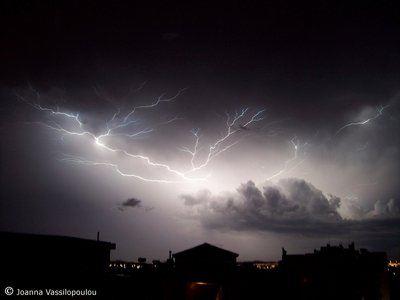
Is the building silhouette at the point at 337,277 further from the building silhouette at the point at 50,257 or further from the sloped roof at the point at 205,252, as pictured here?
the building silhouette at the point at 50,257

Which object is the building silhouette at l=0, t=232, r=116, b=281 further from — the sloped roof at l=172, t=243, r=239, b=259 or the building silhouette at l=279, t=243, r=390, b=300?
the building silhouette at l=279, t=243, r=390, b=300

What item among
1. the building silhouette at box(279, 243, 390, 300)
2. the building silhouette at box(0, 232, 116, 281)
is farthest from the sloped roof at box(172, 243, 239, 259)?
the building silhouette at box(0, 232, 116, 281)

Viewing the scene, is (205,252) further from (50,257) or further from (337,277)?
(50,257)

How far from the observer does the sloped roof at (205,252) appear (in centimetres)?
2019

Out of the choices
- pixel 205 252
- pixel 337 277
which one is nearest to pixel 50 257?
pixel 205 252

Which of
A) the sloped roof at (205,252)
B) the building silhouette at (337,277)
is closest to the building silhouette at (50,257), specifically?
the sloped roof at (205,252)

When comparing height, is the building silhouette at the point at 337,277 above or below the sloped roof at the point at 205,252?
below

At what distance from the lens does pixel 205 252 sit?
2019cm

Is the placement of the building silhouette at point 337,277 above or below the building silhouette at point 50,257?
below

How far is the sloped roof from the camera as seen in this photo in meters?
20.2

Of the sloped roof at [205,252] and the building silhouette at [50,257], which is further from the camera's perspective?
the sloped roof at [205,252]

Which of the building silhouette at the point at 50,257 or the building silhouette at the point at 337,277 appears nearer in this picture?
the building silhouette at the point at 50,257

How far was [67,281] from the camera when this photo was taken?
13133 mm

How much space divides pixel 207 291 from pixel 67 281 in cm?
804
